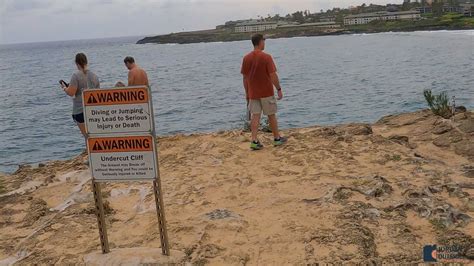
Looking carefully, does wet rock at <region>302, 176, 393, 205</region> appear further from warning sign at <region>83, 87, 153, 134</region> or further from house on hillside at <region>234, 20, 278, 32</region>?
house on hillside at <region>234, 20, 278, 32</region>

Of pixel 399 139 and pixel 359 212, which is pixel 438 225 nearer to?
pixel 359 212

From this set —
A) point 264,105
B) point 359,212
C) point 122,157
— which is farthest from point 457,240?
point 264,105

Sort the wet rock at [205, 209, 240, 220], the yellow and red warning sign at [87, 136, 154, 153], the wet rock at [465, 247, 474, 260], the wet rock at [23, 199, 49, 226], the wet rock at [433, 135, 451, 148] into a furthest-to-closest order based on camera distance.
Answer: the wet rock at [433, 135, 451, 148]
the wet rock at [23, 199, 49, 226]
the wet rock at [205, 209, 240, 220]
the yellow and red warning sign at [87, 136, 154, 153]
the wet rock at [465, 247, 474, 260]

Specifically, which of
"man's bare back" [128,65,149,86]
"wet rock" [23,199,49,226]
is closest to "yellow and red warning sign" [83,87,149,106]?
"wet rock" [23,199,49,226]

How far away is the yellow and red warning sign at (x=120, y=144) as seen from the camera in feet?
14.8

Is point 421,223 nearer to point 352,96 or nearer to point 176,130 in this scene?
point 176,130

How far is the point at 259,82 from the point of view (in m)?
8.09

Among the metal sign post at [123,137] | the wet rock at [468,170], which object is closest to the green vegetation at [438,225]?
the wet rock at [468,170]

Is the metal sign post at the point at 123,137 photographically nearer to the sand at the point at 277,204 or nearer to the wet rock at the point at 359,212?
the sand at the point at 277,204

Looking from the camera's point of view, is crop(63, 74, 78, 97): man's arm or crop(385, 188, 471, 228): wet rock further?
crop(63, 74, 78, 97): man's arm

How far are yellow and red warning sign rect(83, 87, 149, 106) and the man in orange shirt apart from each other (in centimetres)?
373

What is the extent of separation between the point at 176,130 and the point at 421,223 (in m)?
14.0

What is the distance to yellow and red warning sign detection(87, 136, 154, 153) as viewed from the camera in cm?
452

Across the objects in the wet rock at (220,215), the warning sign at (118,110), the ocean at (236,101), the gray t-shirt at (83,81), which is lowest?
the ocean at (236,101)
